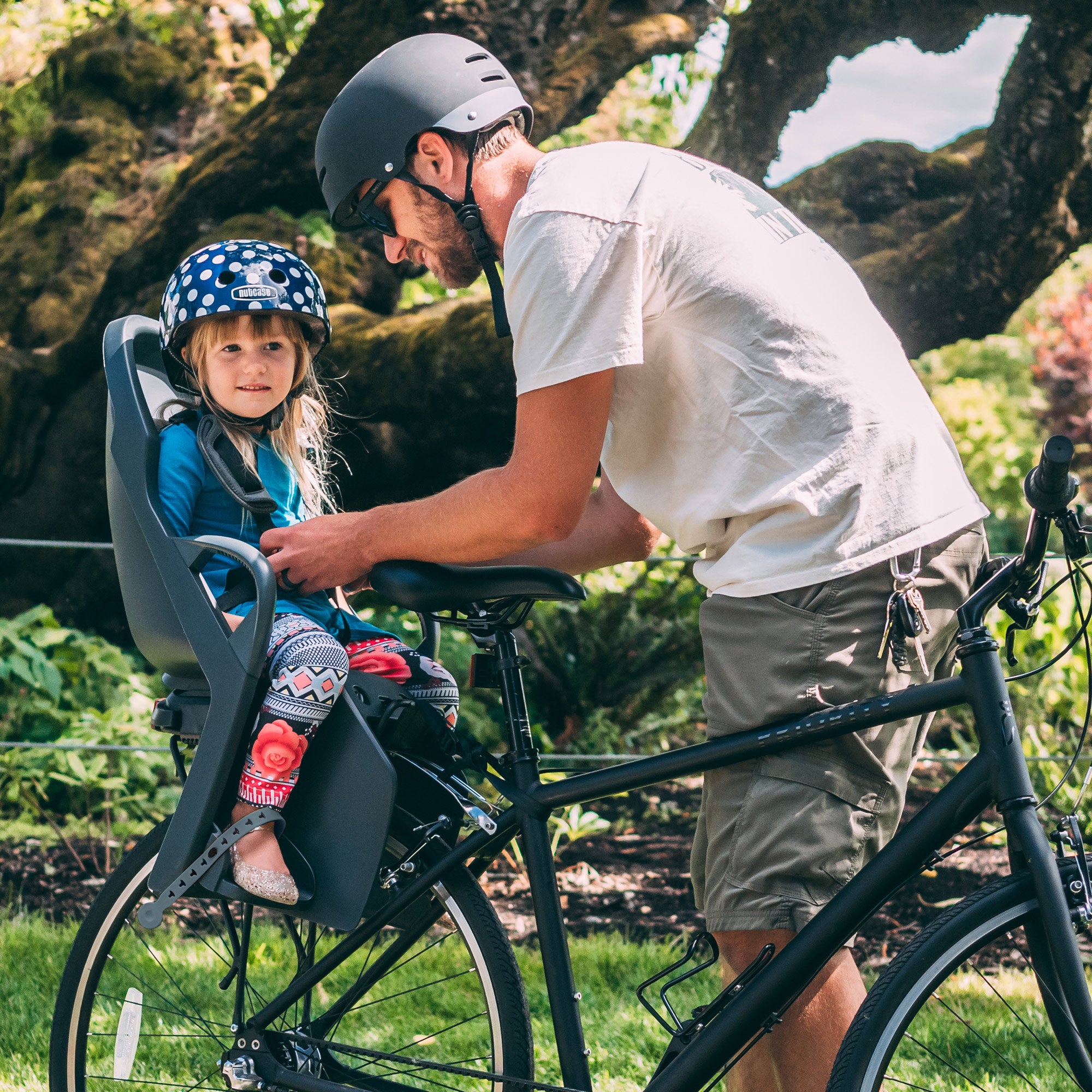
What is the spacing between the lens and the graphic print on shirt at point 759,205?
1.99 meters

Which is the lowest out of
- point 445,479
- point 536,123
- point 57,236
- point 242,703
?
point 242,703

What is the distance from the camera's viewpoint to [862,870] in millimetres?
1778

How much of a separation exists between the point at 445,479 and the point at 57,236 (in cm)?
301

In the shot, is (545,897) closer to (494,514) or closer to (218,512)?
(494,514)

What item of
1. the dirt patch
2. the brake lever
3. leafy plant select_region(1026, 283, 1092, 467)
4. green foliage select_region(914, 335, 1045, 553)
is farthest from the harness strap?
leafy plant select_region(1026, 283, 1092, 467)

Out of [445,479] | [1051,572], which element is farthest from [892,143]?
[445,479]

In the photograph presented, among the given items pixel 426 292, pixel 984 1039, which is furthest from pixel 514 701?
pixel 426 292

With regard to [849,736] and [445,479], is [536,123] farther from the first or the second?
[849,736]

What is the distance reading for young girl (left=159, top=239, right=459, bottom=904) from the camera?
6.70 feet

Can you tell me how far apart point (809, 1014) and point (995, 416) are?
49.1ft

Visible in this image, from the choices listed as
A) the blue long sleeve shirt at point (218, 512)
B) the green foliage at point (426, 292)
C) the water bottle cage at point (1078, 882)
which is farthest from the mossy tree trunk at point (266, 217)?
the water bottle cage at point (1078, 882)

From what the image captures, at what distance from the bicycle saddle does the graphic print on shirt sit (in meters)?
0.68

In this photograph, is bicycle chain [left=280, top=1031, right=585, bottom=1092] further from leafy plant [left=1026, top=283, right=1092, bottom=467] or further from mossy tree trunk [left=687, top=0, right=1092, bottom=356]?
leafy plant [left=1026, top=283, right=1092, bottom=467]

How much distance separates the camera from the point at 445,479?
5207 mm
